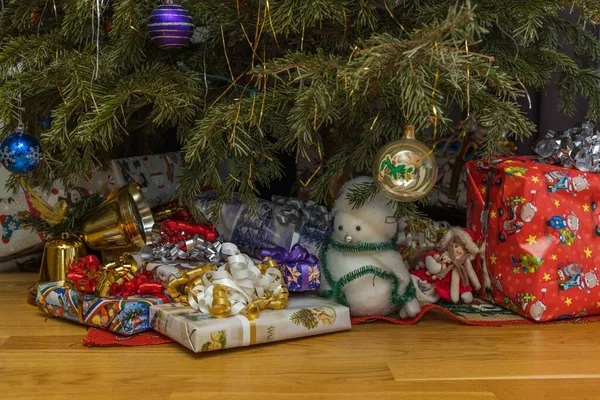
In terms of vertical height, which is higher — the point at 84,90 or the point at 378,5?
the point at 378,5

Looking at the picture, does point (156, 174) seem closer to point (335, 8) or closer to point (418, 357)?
point (335, 8)

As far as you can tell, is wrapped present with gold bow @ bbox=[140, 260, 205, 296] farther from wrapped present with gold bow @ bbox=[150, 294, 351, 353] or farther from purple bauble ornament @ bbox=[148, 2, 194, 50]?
purple bauble ornament @ bbox=[148, 2, 194, 50]

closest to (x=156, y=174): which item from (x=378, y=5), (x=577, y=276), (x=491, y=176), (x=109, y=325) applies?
(x=109, y=325)

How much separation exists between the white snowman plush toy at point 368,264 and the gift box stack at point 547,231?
0.18 metres

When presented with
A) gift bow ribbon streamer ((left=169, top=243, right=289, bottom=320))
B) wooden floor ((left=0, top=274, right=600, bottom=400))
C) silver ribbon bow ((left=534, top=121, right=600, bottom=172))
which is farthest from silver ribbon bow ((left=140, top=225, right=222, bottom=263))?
silver ribbon bow ((left=534, top=121, right=600, bottom=172))

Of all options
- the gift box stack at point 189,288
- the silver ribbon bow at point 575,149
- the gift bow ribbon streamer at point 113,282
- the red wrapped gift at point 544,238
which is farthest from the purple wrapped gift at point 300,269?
the silver ribbon bow at point 575,149

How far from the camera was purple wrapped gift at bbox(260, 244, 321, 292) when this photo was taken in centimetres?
131

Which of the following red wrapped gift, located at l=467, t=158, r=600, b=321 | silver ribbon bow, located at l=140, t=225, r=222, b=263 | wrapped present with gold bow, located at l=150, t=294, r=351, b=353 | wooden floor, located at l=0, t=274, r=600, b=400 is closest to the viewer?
wooden floor, located at l=0, t=274, r=600, b=400

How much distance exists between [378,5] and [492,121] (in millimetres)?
326

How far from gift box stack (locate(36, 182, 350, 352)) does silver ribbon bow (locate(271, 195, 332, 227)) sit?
0.10 feet

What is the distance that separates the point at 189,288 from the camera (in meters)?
1.26

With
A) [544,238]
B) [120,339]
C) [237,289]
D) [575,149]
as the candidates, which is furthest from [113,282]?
[575,149]

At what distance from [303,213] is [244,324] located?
33 cm

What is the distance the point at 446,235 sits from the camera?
4.53 feet
